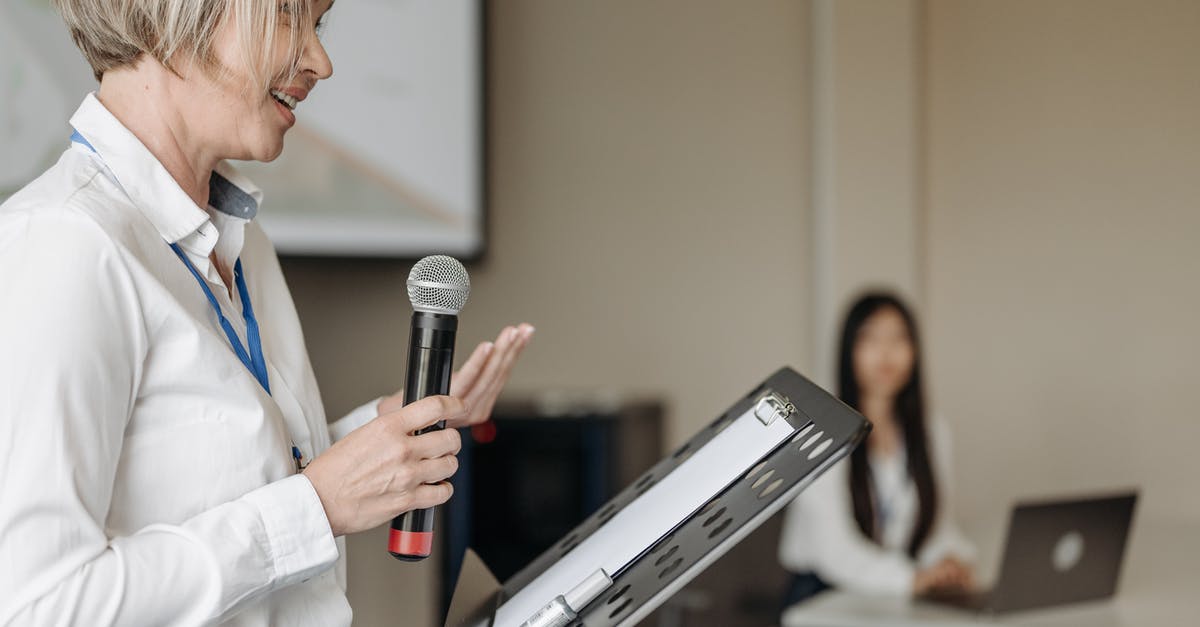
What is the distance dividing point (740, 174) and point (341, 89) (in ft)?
5.55

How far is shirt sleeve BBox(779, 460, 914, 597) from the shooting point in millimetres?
2889

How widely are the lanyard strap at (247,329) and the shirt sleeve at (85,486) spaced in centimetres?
15

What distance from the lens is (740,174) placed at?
13.7ft

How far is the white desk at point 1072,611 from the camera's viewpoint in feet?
7.02

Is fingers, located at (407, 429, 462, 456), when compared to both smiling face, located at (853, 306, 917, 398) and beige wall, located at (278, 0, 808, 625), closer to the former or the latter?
beige wall, located at (278, 0, 808, 625)

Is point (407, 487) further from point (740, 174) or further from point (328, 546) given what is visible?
point (740, 174)

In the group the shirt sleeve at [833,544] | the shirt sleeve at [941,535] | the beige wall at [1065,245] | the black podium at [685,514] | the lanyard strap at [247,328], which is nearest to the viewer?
the black podium at [685,514]

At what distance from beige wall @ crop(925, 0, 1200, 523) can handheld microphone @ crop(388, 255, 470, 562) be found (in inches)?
139

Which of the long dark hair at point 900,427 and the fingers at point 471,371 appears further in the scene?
the long dark hair at point 900,427

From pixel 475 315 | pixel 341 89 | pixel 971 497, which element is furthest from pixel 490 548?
pixel 971 497

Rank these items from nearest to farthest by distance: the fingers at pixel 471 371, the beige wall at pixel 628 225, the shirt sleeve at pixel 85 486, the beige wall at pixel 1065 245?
the shirt sleeve at pixel 85 486
the fingers at pixel 471 371
the beige wall at pixel 628 225
the beige wall at pixel 1065 245

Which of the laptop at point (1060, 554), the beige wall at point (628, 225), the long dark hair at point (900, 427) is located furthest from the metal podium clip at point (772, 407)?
the beige wall at point (628, 225)

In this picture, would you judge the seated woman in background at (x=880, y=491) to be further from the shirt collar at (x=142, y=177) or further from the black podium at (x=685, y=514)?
the shirt collar at (x=142, y=177)

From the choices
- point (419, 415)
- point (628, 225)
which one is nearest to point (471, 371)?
point (419, 415)
